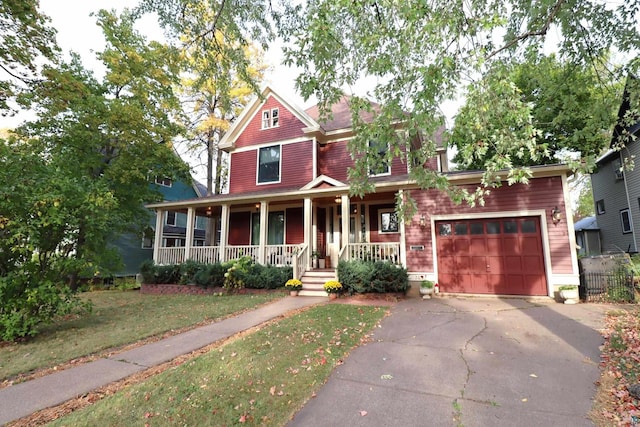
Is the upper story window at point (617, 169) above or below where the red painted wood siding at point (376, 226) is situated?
above

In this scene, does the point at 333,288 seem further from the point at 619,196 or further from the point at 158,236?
the point at 619,196

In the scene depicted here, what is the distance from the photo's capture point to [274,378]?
3.58 meters

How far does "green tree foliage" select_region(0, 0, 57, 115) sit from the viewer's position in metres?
8.45

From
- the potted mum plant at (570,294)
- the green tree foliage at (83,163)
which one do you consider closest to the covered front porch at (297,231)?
the green tree foliage at (83,163)

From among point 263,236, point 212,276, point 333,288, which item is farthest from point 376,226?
point 212,276

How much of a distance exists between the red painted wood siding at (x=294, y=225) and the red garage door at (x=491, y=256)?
19.5 ft

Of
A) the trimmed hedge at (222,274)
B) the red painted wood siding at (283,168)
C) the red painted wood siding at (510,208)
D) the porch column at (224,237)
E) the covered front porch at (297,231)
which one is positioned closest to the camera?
the red painted wood siding at (510,208)

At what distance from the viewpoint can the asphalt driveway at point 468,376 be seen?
A: 9.34 ft

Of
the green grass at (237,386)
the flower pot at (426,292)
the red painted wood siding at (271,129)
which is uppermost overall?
the red painted wood siding at (271,129)

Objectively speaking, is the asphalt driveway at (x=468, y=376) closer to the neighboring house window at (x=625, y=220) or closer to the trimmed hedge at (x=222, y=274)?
the trimmed hedge at (x=222, y=274)

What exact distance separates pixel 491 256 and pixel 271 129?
10.8 m

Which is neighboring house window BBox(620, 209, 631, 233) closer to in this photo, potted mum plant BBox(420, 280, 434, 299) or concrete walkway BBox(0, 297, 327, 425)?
potted mum plant BBox(420, 280, 434, 299)

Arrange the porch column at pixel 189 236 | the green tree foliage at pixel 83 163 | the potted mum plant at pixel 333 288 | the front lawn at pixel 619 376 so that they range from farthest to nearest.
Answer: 1. the porch column at pixel 189 236
2. the potted mum plant at pixel 333 288
3. the green tree foliage at pixel 83 163
4. the front lawn at pixel 619 376

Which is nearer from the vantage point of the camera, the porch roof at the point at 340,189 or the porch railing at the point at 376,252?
the porch roof at the point at 340,189
